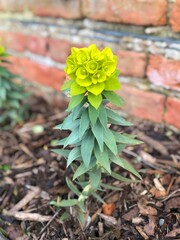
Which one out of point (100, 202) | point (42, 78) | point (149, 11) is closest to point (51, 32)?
point (42, 78)

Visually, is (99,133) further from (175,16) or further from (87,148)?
(175,16)

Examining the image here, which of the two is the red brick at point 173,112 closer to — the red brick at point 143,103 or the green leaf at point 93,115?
the red brick at point 143,103

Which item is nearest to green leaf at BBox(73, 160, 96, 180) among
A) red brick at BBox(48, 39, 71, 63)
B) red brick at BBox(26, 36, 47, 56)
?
red brick at BBox(48, 39, 71, 63)

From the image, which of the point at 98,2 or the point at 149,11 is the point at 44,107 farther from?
the point at 149,11

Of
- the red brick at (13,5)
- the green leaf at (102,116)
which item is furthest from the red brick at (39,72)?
the green leaf at (102,116)

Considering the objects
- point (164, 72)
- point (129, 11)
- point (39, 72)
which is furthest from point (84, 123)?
point (39, 72)

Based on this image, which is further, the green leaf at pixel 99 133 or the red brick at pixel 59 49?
the red brick at pixel 59 49
